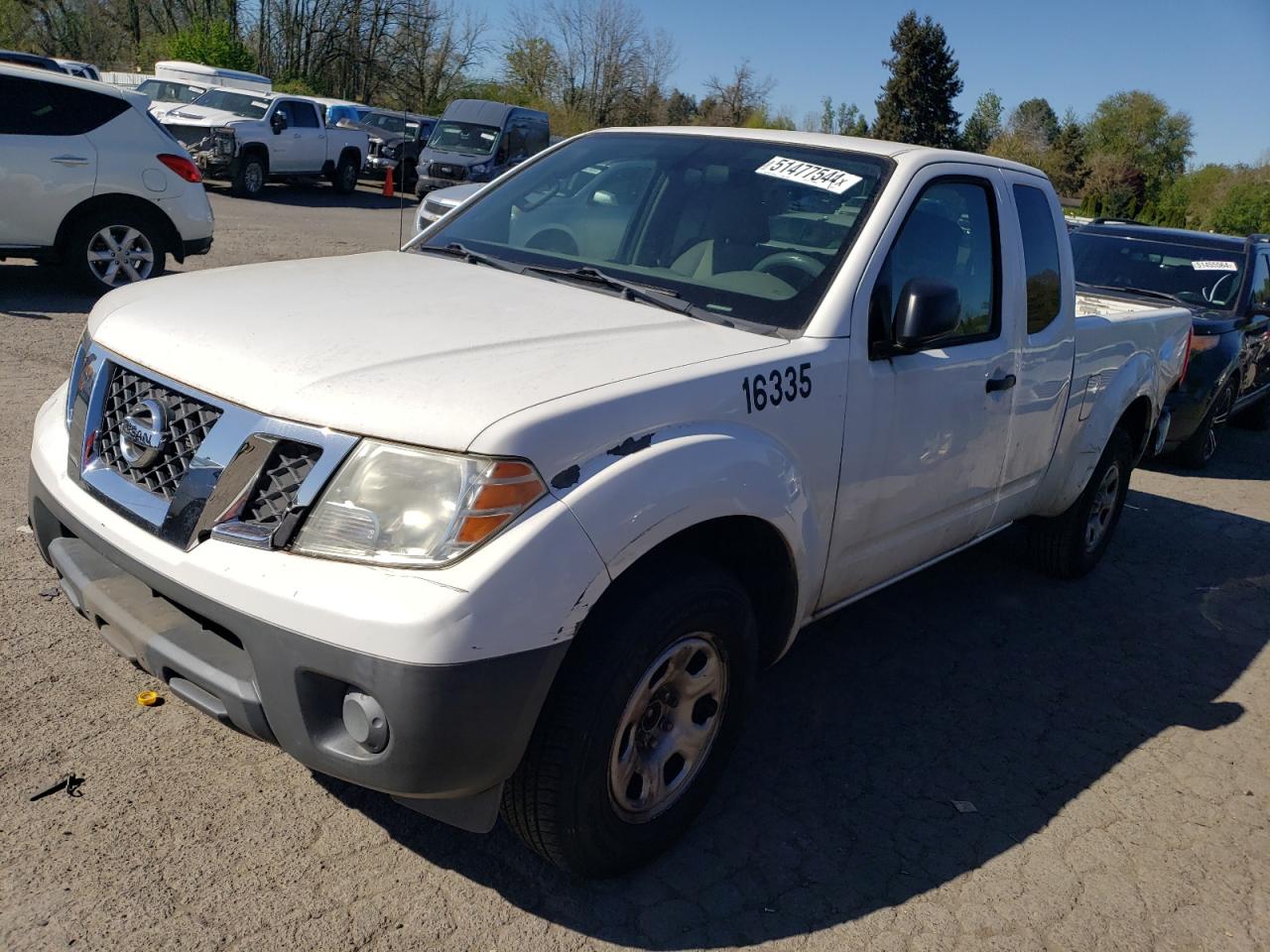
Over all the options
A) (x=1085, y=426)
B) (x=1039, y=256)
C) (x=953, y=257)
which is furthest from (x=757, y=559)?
(x=1085, y=426)

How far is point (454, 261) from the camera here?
3.89 metres

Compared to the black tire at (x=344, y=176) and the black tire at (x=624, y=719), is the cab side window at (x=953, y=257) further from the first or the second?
the black tire at (x=344, y=176)

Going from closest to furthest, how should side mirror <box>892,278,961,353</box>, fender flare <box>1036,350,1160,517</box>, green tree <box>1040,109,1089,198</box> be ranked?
1. side mirror <box>892,278,961,353</box>
2. fender flare <box>1036,350,1160,517</box>
3. green tree <box>1040,109,1089,198</box>

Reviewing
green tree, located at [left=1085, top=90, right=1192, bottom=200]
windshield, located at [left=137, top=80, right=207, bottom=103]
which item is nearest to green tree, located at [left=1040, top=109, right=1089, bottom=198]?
green tree, located at [left=1085, top=90, right=1192, bottom=200]

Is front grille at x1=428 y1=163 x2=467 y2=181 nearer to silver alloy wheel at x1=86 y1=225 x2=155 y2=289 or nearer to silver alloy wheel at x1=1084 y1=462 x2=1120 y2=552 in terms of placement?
silver alloy wheel at x1=86 y1=225 x2=155 y2=289

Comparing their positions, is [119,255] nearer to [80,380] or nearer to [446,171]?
[80,380]

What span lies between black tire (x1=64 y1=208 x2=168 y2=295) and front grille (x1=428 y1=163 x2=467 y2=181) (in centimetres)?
1315

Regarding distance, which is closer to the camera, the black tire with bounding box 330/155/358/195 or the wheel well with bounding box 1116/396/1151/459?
the wheel well with bounding box 1116/396/1151/459

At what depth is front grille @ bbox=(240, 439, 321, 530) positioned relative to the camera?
2445 mm

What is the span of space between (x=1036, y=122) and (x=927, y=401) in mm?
103709

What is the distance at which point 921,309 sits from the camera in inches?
132

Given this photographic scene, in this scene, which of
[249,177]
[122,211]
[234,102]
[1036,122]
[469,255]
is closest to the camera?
[469,255]

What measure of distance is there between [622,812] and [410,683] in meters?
0.84

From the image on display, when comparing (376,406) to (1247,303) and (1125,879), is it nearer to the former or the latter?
(1125,879)
